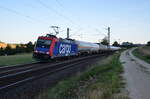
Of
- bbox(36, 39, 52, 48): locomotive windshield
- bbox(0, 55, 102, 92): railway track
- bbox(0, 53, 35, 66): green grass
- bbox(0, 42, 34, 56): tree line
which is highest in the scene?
bbox(36, 39, 52, 48): locomotive windshield

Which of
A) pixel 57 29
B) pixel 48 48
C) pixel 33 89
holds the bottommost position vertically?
pixel 33 89

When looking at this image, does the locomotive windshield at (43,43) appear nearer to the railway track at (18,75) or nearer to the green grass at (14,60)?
the green grass at (14,60)

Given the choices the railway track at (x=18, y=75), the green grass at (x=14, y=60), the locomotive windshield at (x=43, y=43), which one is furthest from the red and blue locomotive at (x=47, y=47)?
the railway track at (x=18, y=75)

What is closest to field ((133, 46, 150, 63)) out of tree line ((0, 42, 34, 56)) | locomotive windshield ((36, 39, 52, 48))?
locomotive windshield ((36, 39, 52, 48))

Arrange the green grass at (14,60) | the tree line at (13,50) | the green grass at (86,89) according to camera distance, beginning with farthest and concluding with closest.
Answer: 1. the tree line at (13,50)
2. the green grass at (14,60)
3. the green grass at (86,89)

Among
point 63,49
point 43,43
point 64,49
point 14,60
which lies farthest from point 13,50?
point 43,43

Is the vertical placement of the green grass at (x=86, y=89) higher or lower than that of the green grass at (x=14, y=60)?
lower

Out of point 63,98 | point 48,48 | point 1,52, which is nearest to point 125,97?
point 63,98

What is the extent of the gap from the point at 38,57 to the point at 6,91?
1893 centimetres

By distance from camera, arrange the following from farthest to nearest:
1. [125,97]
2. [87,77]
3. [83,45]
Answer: [83,45]
[87,77]
[125,97]

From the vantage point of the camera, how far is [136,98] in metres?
8.45

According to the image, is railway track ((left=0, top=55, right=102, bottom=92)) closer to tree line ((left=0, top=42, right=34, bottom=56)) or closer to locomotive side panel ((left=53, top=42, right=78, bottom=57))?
locomotive side panel ((left=53, top=42, right=78, bottom=57))

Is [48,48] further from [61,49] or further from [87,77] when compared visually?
[87,77]

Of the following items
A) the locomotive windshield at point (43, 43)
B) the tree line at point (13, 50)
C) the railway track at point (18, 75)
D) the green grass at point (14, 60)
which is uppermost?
the locomotive windshield at point (43, 43)
